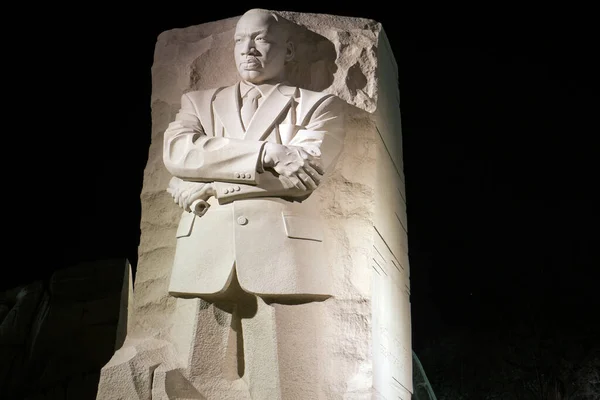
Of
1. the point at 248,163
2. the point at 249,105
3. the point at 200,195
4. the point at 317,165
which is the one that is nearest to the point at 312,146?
the point at 317,165

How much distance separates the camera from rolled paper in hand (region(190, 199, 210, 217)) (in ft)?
11.7

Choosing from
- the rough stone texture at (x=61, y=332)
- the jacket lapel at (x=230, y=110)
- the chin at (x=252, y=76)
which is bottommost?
the rough stone texture at (x=61, y=332)

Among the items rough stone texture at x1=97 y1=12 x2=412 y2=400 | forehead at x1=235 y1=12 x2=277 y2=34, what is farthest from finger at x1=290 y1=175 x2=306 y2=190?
forehead at x1=235 y1=12 x2=277 y2=34

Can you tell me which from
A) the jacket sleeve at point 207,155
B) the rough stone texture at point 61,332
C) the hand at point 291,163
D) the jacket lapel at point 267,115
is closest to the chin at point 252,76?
the jacket lapel at point 267,115

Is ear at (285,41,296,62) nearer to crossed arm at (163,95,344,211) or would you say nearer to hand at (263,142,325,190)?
crossed arm at (163,95,344,211)

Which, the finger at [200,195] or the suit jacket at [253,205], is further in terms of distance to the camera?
the finger at [200,195]

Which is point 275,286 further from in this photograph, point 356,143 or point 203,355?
point 356,143

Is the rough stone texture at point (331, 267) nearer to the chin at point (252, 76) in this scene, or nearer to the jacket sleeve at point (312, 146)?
the jacket sleeve at point (312, 146)

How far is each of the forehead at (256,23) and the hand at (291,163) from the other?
676 millimetres

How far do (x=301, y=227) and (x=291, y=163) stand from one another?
0.29 metres

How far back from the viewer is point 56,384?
6.32 metres

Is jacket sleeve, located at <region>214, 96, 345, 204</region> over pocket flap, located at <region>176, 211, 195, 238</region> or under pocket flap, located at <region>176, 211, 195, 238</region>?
over

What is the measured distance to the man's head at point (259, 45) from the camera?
385cm

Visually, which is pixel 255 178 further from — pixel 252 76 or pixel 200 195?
pixel 252 76
